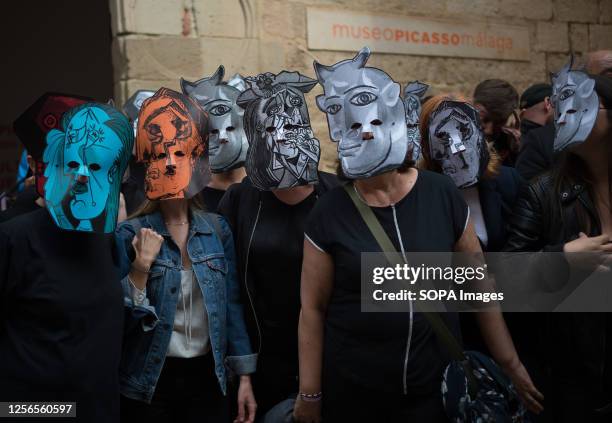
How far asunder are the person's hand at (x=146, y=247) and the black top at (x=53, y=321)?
0.83ft

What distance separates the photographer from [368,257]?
2.62 m

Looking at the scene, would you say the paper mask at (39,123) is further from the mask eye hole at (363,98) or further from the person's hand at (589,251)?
the person's hand at (589,251)

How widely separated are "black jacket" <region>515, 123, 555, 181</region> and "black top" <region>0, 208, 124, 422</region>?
89.7 inches

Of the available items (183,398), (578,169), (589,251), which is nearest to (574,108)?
(578,169)

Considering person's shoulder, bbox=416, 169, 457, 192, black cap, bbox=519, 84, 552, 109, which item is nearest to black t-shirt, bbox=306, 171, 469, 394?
person's shoulder, bbox=416, 169, 457, 192

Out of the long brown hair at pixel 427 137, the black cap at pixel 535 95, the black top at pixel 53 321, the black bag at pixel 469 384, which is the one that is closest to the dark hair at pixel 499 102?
the black cap at pixel 535 95

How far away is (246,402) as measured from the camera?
3.06 m

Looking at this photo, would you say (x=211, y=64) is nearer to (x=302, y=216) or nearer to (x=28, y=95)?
(x=302, y=216)

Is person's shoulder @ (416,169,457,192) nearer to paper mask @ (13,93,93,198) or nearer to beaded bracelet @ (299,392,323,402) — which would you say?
beaded bracelet @ (299,392,323,402)

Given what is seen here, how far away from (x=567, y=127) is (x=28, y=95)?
25.5 feet

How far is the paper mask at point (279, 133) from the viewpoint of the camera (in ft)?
10.7

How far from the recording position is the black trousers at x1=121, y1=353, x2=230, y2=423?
2.83 metres

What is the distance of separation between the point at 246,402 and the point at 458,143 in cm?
146

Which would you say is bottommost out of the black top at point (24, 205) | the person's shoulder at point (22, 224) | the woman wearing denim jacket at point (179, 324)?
the woman wearing denim jacket at point (179, 324)
